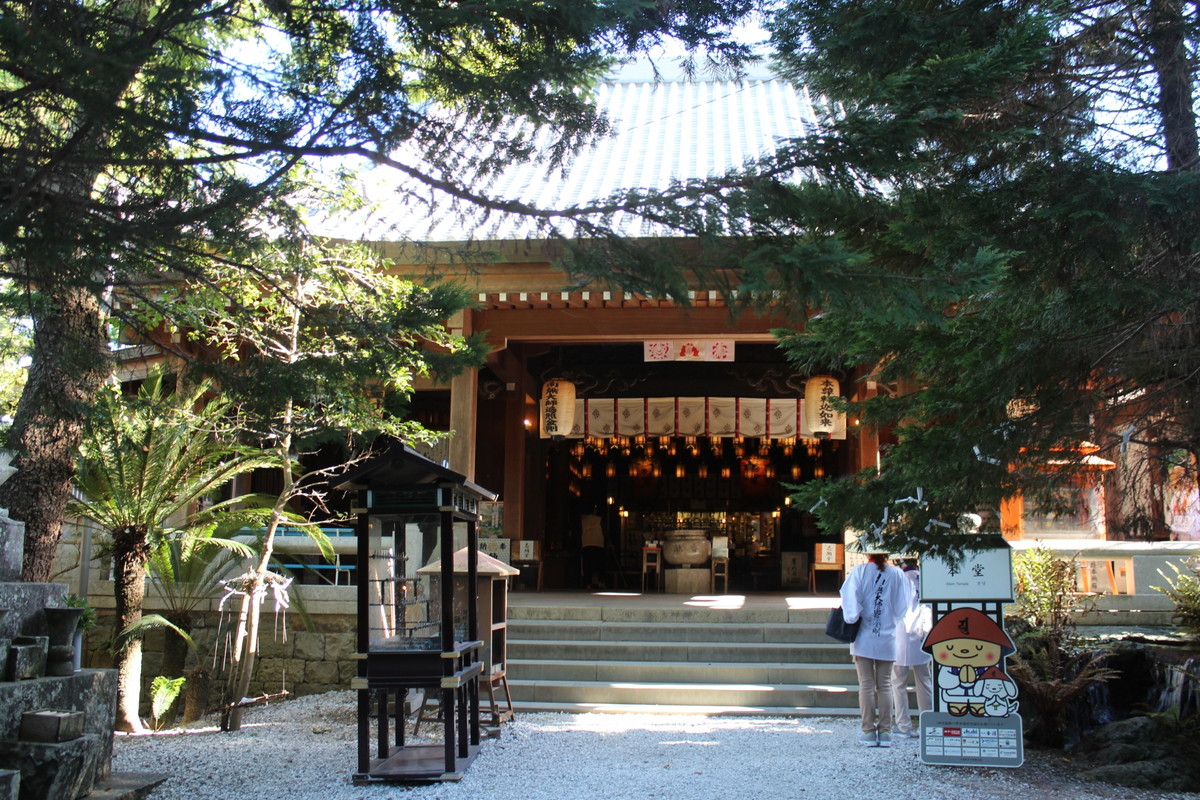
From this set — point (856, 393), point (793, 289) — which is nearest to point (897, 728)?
point (793, 289)

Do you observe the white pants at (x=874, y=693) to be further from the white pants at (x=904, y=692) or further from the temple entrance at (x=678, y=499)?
the temple entrance at (x=678, y=499)

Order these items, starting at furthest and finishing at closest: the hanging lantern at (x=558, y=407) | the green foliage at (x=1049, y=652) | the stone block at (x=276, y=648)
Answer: the hanging lantern at (x=558, y=407)
the stone block at (x=276, y=648)
the green foliage at (x=1049, y=652)

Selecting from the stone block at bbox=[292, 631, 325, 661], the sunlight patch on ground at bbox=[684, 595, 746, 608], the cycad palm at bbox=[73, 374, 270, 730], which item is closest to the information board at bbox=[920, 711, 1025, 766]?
the sunlight patch on ground at bbox=[684, 595, 746, 608]

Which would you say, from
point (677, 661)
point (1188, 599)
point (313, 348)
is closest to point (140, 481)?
point (313, 348)

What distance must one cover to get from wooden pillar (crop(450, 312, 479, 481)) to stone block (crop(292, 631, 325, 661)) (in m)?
2.41

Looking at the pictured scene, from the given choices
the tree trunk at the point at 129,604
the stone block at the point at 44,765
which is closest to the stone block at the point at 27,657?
the stone block at the point at 44,765

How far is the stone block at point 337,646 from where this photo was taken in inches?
382

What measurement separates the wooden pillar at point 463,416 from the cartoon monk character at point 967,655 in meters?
6.00

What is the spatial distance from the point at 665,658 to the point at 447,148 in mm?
6441

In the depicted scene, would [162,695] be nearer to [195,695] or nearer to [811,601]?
[195,695]

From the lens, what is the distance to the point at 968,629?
21.4ft

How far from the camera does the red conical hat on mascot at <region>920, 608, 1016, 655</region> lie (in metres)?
6.47

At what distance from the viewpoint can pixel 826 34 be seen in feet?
19.3

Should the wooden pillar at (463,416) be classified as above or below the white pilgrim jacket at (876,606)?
above
